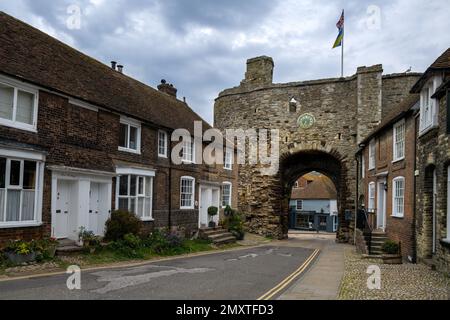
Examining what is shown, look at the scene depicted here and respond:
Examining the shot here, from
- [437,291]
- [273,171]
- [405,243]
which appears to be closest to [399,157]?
[405,243]

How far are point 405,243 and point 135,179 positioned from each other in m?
11.3

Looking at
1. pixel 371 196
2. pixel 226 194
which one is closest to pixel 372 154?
pixel 371 196

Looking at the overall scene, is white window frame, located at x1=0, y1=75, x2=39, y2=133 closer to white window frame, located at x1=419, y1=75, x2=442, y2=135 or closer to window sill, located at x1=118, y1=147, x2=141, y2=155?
window sill, located at x1=118, y1=147, x2=141, y2=155

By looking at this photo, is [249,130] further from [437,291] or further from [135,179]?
[437,291]

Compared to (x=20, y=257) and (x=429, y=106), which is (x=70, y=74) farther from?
(x=429, y=106)

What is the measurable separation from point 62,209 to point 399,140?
14.2 meters

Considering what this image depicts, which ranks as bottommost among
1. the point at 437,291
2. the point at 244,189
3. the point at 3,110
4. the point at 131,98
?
the point at 437,291

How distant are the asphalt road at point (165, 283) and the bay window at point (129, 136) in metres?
5.56

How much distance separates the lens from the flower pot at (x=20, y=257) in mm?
11695

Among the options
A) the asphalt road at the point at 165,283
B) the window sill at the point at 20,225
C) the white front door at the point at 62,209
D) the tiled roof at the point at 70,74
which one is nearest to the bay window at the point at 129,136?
the tiled roof at the point at 70,74

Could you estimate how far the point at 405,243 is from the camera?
1653cm

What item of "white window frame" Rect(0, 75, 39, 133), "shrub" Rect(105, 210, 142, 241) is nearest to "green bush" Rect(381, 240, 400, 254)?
"shrub" Rect(105, 210, 142, 241)

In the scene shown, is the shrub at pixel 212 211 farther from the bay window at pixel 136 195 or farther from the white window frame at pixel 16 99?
the white window frame at pixel 16 99

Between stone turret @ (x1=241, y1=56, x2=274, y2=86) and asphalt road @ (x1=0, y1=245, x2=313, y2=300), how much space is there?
2065cm
